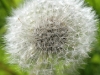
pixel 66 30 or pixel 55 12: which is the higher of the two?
pixel 55 12

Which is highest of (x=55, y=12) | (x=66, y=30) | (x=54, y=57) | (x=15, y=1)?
(x=15, y=1)

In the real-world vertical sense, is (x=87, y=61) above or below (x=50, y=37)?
below

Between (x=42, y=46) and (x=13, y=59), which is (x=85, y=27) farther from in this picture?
(x=13, y=59)

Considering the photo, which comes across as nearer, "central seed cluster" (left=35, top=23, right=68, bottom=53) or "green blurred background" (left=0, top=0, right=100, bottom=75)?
"central seed cluster" (left=35, top=23, right=68, bottom=53)

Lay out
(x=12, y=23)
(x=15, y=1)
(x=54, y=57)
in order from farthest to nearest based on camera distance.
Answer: (x=15, y=1) → (x=12, y=23) → (x=54, y=57)

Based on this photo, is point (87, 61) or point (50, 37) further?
point (87, 61)

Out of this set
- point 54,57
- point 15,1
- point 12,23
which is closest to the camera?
point 54,57

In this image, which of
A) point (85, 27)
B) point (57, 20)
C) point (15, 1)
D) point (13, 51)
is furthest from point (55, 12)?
point (15, 1)

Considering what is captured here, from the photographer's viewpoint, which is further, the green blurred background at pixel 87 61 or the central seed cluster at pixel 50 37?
the green blurred background at pixel 87 61
